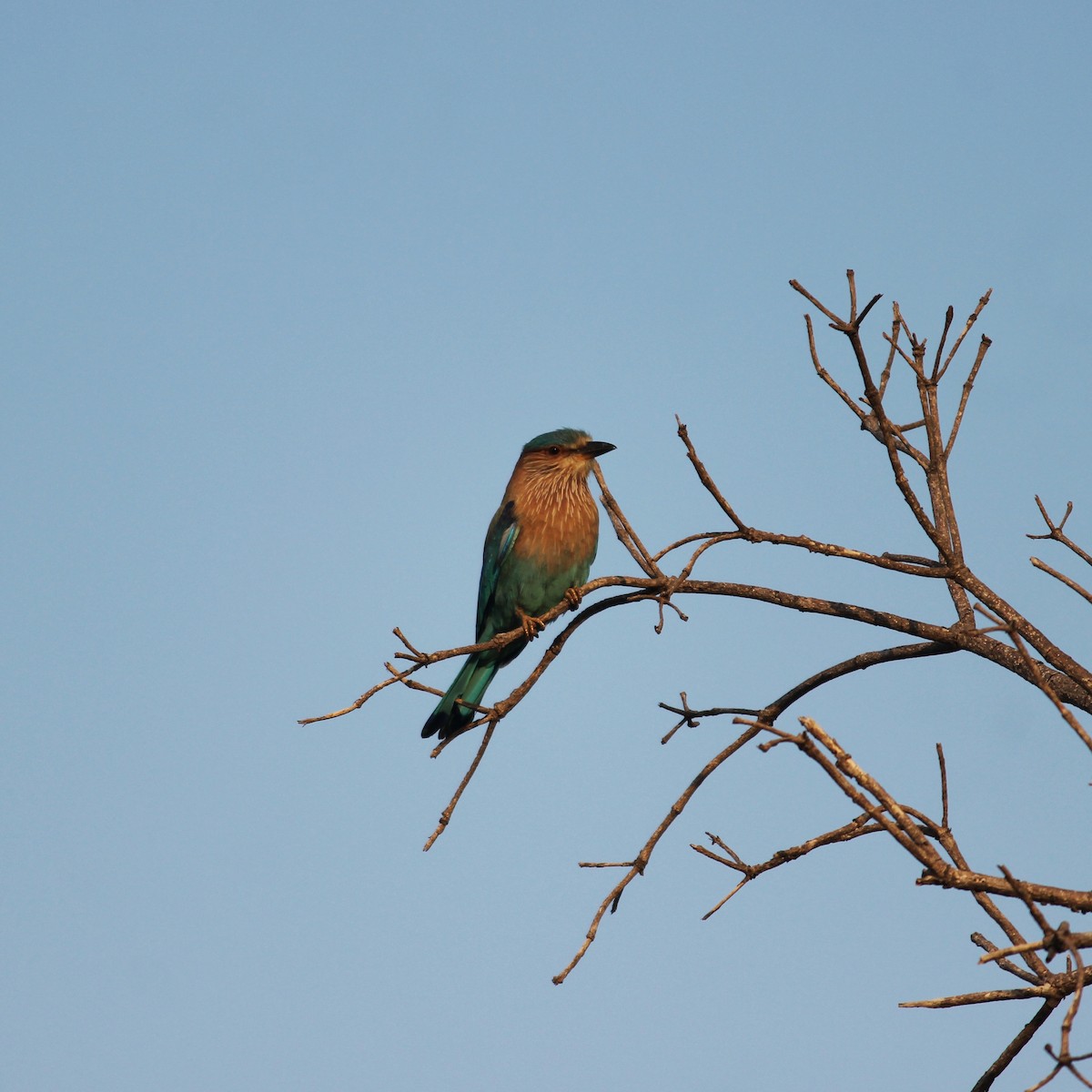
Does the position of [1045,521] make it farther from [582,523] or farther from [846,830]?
[582,523]

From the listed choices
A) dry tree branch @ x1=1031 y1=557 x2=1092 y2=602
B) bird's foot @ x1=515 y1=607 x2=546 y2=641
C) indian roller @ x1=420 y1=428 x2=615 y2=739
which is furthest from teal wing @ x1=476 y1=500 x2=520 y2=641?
dry tree branch @ x1=1031 y1=557 x2=1092 y2=602

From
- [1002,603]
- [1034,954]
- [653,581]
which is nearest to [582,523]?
[653,581]

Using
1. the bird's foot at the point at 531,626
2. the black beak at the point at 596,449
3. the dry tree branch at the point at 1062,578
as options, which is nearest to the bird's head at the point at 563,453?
the black beak at the point at 596,449

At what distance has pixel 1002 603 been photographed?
12.1ft

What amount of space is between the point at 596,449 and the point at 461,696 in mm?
1463

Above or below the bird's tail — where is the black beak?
above

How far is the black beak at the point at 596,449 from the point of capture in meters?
6.66

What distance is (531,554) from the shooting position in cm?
630

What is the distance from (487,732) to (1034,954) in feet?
5.36

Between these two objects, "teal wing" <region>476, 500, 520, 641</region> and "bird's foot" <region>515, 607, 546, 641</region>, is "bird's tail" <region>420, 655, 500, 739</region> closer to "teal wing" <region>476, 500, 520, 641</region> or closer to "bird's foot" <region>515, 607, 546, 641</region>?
"bird's foot" <region>515, 607, 546, 641</region>

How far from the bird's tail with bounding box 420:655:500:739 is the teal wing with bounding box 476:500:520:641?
0.39m

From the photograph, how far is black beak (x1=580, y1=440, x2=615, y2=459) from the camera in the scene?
262 inches

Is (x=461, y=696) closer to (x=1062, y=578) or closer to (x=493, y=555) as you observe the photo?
(x=493, y=555)

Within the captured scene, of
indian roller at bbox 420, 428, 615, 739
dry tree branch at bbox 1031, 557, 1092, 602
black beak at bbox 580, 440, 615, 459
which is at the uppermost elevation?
black beak at bbox 580, 440, 615, 459
